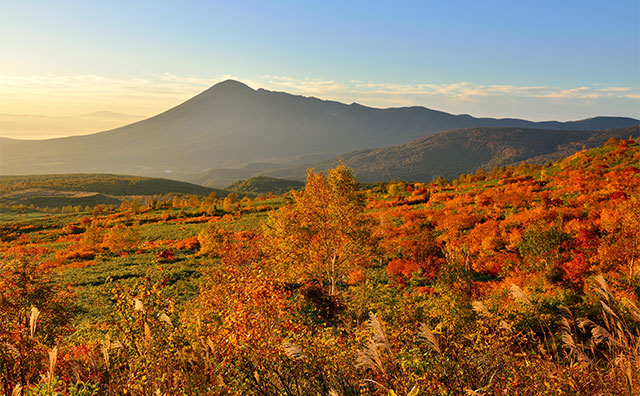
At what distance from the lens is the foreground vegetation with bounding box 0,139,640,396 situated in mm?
8648

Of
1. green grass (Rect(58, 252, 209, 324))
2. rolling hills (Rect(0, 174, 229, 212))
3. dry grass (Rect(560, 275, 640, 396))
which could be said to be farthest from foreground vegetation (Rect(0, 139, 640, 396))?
→ rolling hills (Rect(0, 174, 229, 212))

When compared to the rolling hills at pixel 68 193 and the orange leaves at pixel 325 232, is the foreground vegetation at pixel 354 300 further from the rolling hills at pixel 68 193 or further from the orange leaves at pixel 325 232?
the rolling hills at pixel 68 193

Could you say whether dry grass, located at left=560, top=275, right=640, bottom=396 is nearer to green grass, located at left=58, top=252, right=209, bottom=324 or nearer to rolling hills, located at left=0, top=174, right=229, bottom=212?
green grass, located at left=58, top=252, right=209, bottom=324

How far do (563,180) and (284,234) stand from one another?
5394cm

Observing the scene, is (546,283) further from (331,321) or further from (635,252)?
(331,321)

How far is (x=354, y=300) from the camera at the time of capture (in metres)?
21.6

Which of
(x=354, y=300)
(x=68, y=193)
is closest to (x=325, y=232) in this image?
(x=354, y=300)

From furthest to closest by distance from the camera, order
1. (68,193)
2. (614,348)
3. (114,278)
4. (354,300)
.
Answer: (68,193) → (114,278) → (354,300) → (614,348)

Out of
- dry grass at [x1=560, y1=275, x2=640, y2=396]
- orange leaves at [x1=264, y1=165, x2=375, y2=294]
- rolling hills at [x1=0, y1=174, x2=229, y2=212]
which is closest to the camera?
dry grass at [x1=560, y1=275, x2=640, y2=396]

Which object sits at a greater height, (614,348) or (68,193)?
(614,348)

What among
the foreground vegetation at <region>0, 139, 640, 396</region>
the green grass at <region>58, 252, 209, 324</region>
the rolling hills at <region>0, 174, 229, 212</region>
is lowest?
the rolling hills at <region>0, 174, 229, 212</region>

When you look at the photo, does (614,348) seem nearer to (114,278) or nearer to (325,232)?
(325,232)

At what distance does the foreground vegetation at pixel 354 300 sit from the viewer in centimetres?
865

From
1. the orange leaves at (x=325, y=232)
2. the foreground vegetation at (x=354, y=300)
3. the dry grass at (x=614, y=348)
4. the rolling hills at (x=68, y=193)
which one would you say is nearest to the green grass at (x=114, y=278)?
the foreground vegetation at (x=354, y=300)
